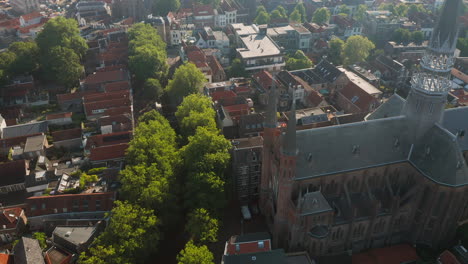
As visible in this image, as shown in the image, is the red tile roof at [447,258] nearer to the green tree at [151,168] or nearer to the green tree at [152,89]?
the green tree at [151,168]

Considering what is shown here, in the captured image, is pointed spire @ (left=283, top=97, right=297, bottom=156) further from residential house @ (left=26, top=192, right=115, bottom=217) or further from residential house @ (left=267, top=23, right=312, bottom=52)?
residential house @ (left=267, top=23, right=312, bottom=52)

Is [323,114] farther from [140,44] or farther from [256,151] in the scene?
[140,44]

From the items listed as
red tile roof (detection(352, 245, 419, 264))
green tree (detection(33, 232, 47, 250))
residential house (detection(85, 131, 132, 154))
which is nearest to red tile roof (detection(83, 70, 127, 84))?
residential house (detection(85, 131, 132, 154))

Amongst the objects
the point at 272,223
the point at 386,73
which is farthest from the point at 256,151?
the point at 386,73

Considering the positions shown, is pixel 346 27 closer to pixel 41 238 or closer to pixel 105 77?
pixel 105 77

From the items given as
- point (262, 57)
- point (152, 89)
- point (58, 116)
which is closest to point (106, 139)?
point (58, 116)

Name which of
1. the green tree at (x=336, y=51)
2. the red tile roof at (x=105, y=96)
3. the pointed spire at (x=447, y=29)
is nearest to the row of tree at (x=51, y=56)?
Result: the red tile roof at (x=105, y=96)
